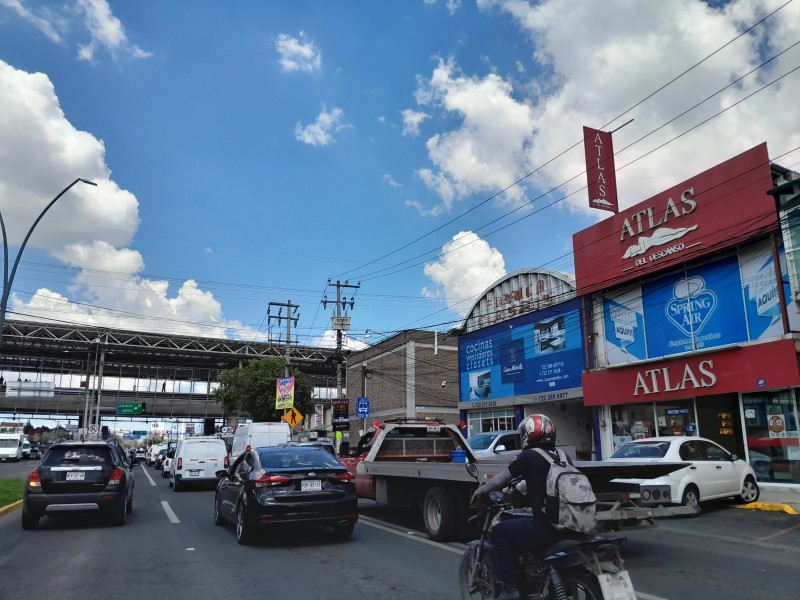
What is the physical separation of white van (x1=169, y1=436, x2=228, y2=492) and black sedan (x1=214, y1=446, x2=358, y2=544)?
37.0 ft

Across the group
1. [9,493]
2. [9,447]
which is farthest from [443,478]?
[9,447]

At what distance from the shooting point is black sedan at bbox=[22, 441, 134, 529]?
1006 cm

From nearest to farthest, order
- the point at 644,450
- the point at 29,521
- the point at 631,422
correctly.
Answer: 1. the point at 29,521
2. the point at 644,450
3. the point at 631,422

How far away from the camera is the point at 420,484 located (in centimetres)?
981

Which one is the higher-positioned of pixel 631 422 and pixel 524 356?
pixel 524 356

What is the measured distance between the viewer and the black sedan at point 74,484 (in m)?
10.1

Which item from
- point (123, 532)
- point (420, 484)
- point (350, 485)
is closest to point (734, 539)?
point (420, 484)

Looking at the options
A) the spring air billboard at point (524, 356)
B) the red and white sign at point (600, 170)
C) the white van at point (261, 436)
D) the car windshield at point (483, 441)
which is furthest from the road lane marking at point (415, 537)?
the red and white sign at point (600, 170)

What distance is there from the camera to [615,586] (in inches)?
146

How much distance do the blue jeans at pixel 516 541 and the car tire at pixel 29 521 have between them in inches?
370

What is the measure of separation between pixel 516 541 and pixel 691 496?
30.1 ft

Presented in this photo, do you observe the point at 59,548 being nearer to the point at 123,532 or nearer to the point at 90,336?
the point at 123,532

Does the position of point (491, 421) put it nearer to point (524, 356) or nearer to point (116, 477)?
point (524, 356)

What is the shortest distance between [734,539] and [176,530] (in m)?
9.27
